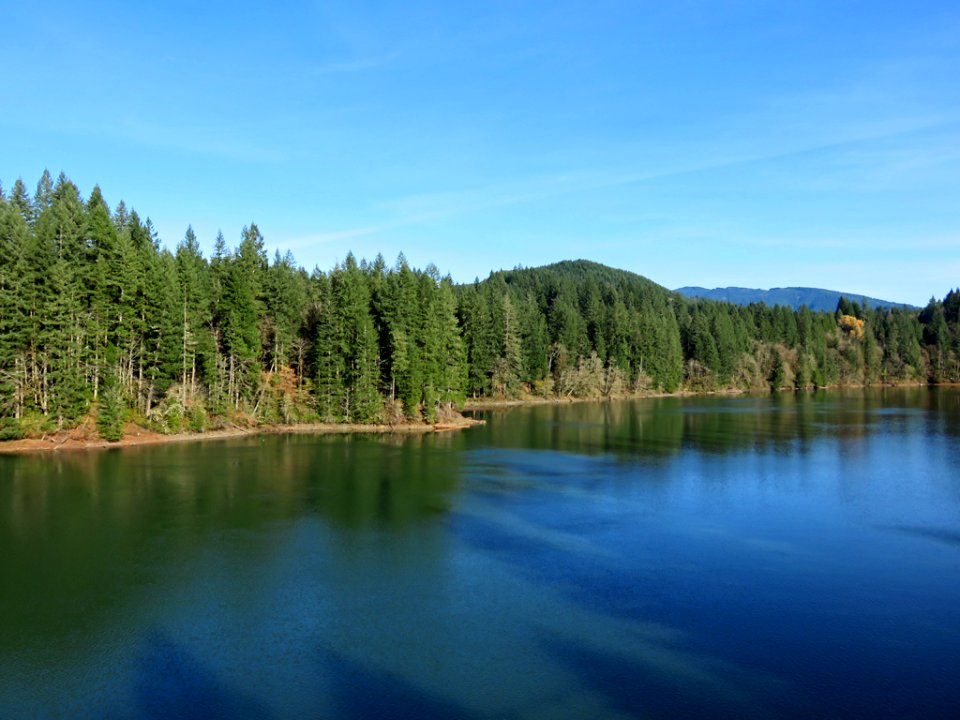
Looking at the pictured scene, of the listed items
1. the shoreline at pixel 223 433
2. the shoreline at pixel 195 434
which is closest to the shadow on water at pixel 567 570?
the shoreline at pixel 195 434

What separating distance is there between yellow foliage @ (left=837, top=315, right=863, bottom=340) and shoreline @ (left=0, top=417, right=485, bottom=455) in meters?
114

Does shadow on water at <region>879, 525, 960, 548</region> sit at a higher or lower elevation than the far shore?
lower

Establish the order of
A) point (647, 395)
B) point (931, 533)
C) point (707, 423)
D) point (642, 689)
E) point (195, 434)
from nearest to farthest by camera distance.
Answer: point (642, 689)
point (931, 533)
point (195, 434)
point (707, 423)
point (647, 395)

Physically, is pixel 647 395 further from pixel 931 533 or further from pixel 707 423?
pixel 931 533

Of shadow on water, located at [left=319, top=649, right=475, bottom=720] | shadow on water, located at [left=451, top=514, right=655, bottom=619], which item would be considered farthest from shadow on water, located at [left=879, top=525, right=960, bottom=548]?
shadow on water, located at [left=319, top=649, right=475, bottom=720]

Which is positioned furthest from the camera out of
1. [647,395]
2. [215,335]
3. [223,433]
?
[647,395]

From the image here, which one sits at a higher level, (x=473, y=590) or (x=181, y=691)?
(x=473, y=590)

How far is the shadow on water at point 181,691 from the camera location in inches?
542

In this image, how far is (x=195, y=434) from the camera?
52.3 m

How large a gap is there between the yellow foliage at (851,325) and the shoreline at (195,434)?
4481 inches

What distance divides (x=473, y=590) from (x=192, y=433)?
3871 centimetres

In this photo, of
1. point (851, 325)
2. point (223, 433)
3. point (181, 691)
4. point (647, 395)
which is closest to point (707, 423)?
point (647, 395)

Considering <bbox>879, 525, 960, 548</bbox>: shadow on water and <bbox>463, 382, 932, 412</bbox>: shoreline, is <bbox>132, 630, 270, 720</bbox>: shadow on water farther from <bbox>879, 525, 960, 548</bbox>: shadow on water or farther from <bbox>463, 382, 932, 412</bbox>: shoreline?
<bbox>463, 382, 932, 412</bbox>: shoreline

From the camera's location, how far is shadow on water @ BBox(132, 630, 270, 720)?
1376 centimetres
